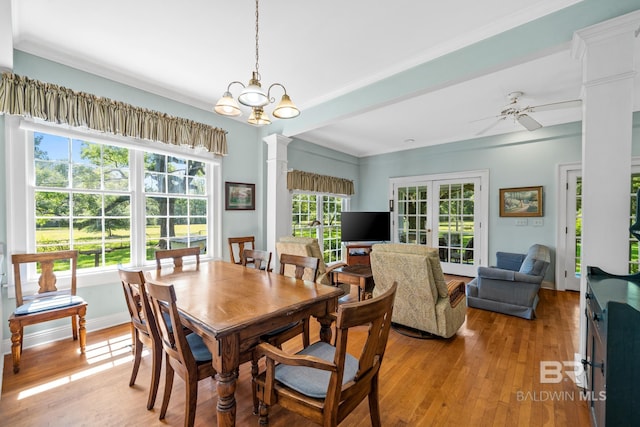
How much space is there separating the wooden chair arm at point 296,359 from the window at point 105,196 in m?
2.75

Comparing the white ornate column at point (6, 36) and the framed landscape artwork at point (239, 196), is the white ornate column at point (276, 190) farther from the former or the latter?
the white ornate column at point (6, 36)

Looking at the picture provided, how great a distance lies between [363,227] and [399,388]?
3.68 m

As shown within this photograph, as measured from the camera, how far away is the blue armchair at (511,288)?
10.4ft

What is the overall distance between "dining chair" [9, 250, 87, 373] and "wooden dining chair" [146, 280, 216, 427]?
4.51ft

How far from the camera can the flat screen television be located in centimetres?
548

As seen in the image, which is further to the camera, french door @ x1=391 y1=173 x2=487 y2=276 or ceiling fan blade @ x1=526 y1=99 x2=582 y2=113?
french door @ x1=391 y1=173 x2=487 y2=276

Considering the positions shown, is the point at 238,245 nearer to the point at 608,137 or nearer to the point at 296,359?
the point at 296,359

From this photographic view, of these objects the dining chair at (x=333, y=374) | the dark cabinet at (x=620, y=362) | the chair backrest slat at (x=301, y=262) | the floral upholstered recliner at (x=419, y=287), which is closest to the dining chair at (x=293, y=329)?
the chair backrest slat at (x=301, y=262)

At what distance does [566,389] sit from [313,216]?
14.1ft

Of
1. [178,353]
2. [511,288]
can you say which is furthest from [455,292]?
[178,353]

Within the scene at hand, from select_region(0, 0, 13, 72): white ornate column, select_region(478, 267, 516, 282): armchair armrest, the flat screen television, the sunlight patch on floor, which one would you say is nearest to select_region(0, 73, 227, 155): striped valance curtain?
select_region(0, 0, 13, 72): white ornate column

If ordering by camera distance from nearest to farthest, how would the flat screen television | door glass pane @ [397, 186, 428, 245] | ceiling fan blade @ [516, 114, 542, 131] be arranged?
ceiling fan blade @ [516, 114, 542, 131] < the flat screen television < door glass pane @ [397, 186, 428, 245]

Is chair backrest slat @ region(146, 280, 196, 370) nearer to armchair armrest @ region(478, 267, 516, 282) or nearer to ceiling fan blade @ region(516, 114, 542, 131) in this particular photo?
armchair armrest @ region(478, 267, 516, 282)

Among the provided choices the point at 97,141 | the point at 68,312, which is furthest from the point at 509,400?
the point at 97,141
